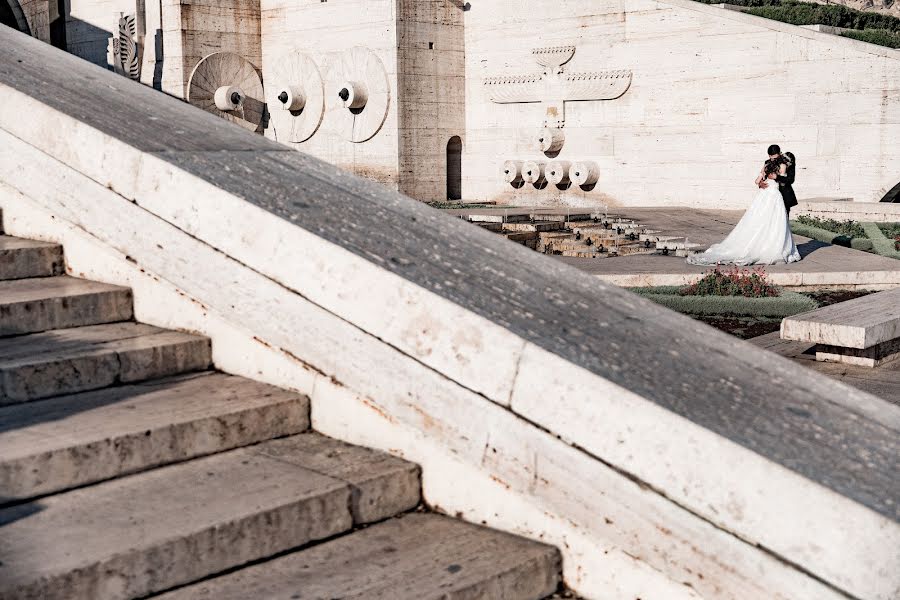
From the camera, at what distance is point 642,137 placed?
1919cm

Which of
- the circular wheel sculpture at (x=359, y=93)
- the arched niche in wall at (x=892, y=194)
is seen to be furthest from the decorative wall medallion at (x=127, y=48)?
the arched niche in wall at (x=892, y=194)

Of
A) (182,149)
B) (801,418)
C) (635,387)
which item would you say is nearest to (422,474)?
(635,387)

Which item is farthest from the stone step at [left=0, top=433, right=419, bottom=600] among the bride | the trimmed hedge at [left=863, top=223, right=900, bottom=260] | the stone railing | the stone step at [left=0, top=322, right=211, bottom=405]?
the trimmed hedge at [left=863, top=223, right=900, bottom=260]

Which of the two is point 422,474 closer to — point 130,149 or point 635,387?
point 635,387

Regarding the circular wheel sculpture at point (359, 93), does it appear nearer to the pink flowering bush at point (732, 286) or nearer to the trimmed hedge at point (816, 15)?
the trimmed hedge at point (816, 15)

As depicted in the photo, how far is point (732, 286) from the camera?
9.06 meters

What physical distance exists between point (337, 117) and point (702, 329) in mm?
Answer: 19269

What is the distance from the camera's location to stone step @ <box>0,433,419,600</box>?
239 cm

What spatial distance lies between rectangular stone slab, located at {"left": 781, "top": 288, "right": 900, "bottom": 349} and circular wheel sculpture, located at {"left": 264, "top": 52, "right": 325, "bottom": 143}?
16920mm

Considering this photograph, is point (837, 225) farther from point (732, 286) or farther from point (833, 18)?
point (833, 18)

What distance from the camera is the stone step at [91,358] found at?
3191 millimetres

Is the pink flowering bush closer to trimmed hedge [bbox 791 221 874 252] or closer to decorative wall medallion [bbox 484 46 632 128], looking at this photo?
trimmed hedge [bbox 791 221 874 252]

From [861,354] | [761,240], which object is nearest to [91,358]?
[861,354]

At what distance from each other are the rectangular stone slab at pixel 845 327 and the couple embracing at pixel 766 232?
4.80m
